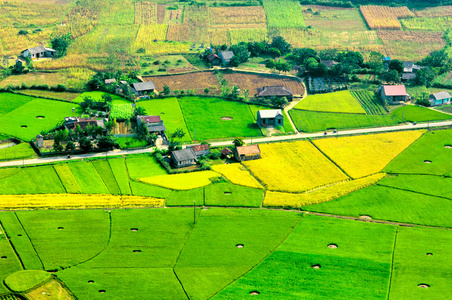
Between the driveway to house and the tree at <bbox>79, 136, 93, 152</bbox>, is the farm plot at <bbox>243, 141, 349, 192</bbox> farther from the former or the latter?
the tree at <bbox>79, 136, 93, 152</bbox>

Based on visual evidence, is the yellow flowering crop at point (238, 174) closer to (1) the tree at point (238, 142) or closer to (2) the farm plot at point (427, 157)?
(1) the tree at point (238, 142)

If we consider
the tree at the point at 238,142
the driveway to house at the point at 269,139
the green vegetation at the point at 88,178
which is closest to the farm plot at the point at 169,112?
the driveway to house at the point at 269,139

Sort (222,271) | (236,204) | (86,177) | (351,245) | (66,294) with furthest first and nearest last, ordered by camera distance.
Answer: (86,177), (236,204), (351,245), (222,271), (66,294)

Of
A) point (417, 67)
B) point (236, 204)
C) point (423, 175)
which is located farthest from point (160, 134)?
point (417, 67)

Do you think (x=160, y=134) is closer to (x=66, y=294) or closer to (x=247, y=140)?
(x=247, y=140)

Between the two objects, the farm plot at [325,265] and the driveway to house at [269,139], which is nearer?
the farm plot at [325,265]

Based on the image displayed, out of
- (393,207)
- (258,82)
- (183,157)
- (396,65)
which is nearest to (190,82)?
(258,82)
